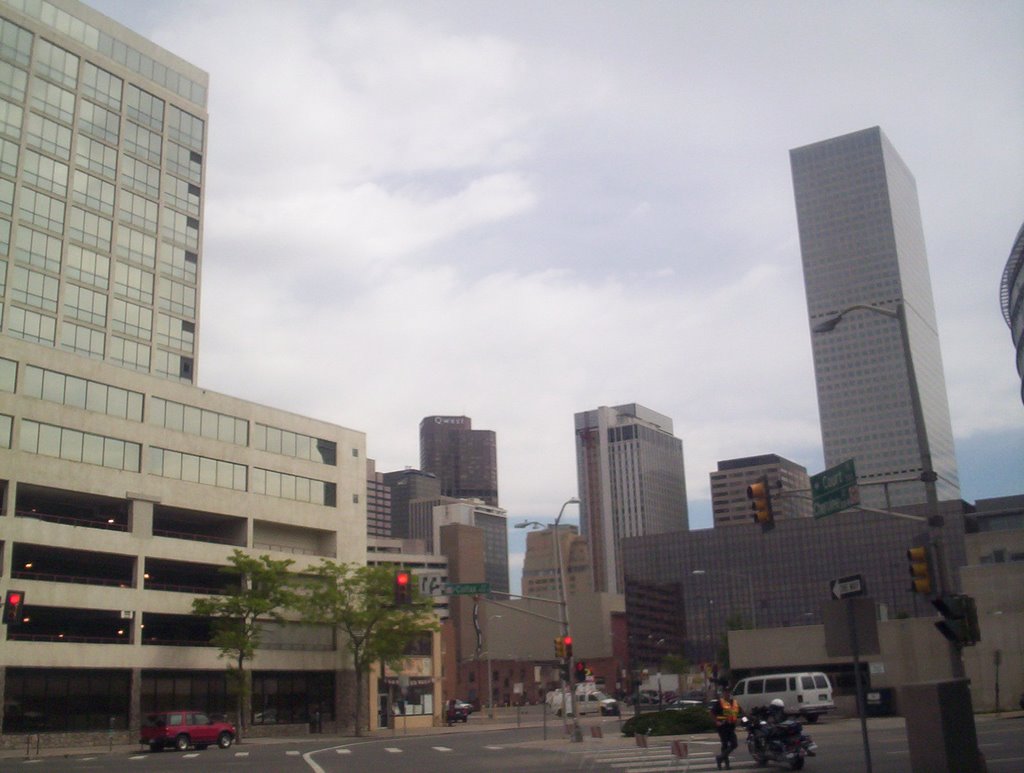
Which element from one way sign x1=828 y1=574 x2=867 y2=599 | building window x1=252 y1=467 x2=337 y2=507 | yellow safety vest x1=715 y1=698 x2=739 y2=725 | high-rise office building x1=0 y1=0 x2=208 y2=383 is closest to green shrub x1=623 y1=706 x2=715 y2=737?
yellow safety vest x1=715 y1=698 x2=739 y2=725

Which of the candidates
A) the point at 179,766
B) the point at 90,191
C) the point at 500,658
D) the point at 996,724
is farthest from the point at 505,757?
the point at 500,658

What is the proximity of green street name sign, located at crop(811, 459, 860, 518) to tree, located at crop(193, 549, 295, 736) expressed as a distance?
39.8 metres

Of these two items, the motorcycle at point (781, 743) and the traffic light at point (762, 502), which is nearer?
the motorcycle at point (781, 743)

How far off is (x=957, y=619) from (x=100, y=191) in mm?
73851

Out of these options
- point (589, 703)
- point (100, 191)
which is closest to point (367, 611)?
point (589, 703)

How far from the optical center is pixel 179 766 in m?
31.2

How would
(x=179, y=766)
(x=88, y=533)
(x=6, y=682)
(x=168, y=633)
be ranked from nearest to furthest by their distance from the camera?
(x=179, y=766) < (x=6, y=682) < (x=88, y=533) < (x=168, y=633)

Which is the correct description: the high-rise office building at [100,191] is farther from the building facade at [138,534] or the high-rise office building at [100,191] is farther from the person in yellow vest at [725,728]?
the person in yellow vest at [725,728]

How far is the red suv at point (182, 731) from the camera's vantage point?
44.1m

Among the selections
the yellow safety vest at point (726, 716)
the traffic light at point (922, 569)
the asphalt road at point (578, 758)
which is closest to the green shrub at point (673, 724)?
→ the asphalt road at point (578, 758)

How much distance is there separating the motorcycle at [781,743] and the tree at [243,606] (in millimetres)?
38116

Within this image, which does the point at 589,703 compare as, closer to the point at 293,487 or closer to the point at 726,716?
the point at 293,487

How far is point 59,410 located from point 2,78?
96.6ft

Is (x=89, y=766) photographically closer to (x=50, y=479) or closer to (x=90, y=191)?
(x=50, y=479)
